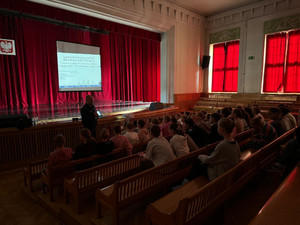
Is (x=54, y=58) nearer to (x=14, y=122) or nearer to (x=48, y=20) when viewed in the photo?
(x=48, y=20)

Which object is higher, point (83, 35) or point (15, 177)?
point (83, 35)

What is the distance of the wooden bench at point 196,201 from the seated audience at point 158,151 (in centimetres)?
39

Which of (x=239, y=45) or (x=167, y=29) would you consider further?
(x=239, y=45)

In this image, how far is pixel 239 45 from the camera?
28.0 ft

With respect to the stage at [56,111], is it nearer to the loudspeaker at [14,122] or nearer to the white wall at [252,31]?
the loudspeaker at [14,122]

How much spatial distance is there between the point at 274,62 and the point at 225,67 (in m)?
1.96

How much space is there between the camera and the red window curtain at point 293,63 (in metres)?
7.31

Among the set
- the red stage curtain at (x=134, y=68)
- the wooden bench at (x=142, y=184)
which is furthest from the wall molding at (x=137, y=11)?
the wooden bench at (x=142, y=184)

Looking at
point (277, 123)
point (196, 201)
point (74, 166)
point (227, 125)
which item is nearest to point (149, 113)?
point (277, 123)

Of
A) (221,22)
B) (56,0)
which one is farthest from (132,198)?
(221,22)

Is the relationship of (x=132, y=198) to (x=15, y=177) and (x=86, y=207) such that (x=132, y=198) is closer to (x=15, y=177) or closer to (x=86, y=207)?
(x=86, y=207)

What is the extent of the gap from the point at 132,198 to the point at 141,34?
6623 millimetres

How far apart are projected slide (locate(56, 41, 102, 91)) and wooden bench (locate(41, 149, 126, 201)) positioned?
12.6 ft

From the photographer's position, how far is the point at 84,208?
225 cm
